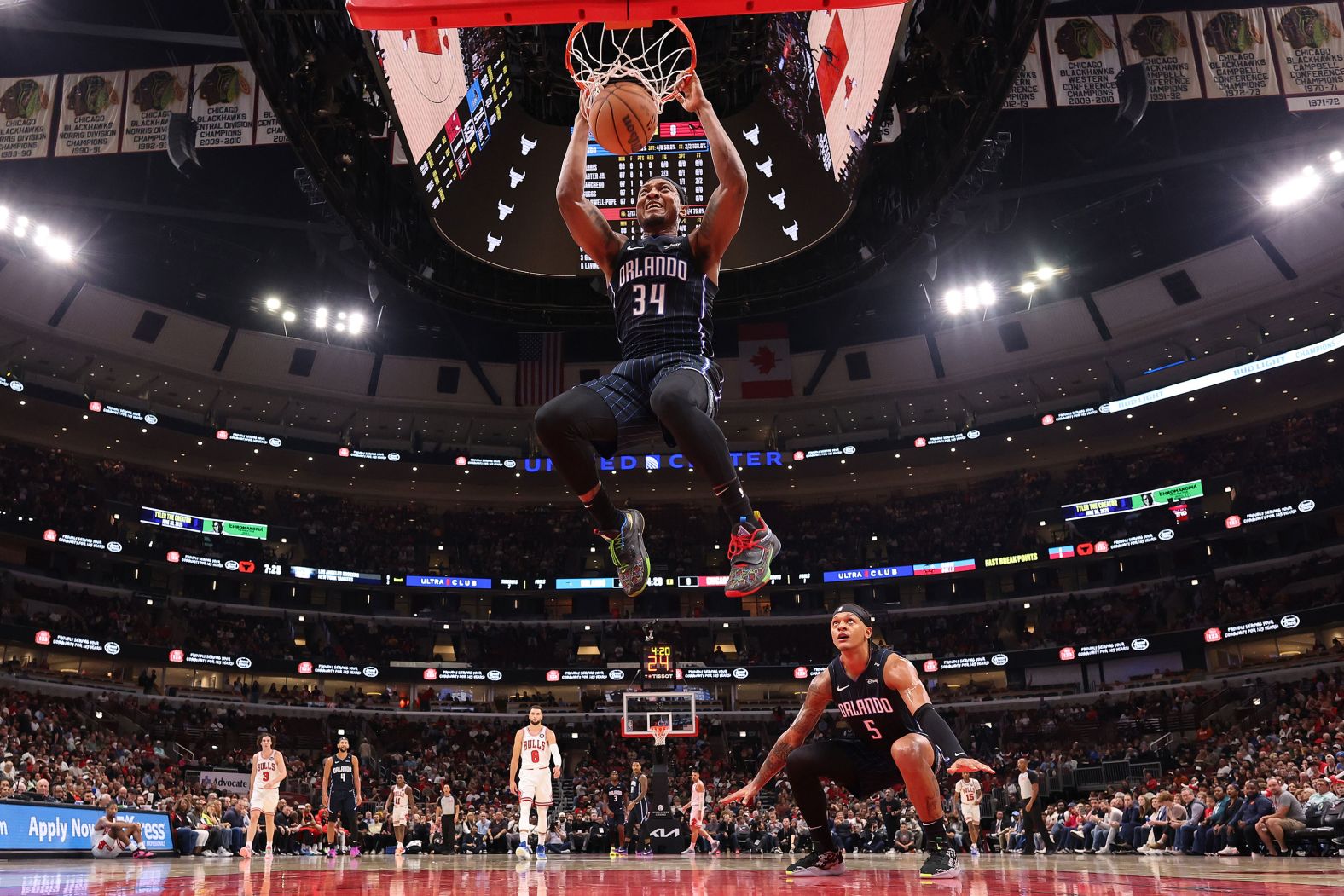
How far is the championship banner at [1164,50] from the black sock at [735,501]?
16120 millimetres

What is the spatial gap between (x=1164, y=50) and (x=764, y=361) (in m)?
21.1

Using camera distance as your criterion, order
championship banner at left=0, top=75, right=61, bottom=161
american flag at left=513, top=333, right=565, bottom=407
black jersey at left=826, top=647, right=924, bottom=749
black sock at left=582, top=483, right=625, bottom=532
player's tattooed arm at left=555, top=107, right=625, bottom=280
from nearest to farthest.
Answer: player's tattooed arm at left=555, top=107, right=625, bottom=280 → black sock at left=582, top=483, right=625, bottom=532 → black jersey at left=826, top=647, right=924, bottom=749 → championship banner at left=0, top=75, right=61, bottom=161 → american flag at left=513, top=333, right=565, bottom=407

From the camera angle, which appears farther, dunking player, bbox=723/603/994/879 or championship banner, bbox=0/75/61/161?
championship banner, bbox=0/75/61/161

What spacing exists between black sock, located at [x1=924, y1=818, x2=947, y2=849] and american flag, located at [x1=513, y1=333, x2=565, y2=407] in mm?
30096

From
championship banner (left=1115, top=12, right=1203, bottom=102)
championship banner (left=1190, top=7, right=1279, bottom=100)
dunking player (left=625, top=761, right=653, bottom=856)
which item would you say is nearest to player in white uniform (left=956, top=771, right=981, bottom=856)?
dunking player (left=625, top=761, right=653, bottom=856)

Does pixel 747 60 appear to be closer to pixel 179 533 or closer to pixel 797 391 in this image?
pixel 797 391

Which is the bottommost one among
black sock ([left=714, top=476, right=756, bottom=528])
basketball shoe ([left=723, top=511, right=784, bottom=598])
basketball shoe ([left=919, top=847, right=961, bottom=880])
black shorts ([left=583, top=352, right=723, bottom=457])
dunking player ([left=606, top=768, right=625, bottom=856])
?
dunking player ([left=606, top=768, right=625, bottom=856])

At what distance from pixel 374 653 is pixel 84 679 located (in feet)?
34.6

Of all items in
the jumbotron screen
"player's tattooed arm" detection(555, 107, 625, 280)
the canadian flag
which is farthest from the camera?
the canadian flag

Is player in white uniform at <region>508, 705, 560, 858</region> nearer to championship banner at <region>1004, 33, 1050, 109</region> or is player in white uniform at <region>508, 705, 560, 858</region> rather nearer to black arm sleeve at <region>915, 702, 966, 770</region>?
black arm sleeve at <region>915, 702, 966, 770</region>

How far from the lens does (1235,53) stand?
17.6 meters

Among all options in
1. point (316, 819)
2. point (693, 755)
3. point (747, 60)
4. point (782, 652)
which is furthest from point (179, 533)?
point (747, 60)

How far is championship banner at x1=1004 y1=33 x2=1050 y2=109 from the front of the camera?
18500 millimetres

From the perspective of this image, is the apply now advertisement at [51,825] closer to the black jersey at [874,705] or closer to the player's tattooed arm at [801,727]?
the player's tattooed arm at [801,727]
